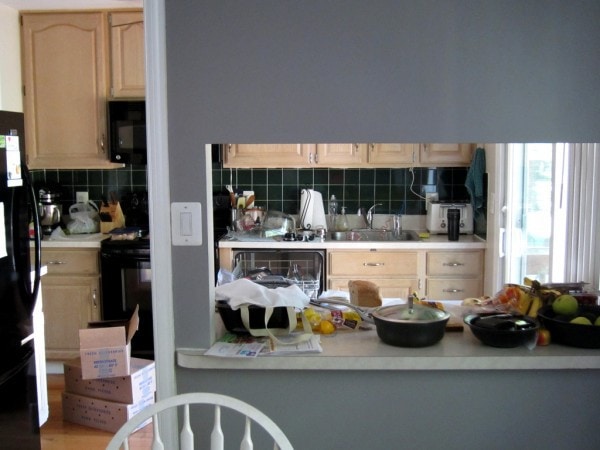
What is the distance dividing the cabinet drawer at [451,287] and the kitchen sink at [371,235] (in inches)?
16.5

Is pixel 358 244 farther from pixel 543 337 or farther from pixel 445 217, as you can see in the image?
pixel 543 337

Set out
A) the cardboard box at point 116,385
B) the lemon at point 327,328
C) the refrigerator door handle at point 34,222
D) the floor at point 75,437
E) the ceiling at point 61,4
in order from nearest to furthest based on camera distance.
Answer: the lemon at point 327,328 → the refrigerator door handle at point 34,222 → the floor at point 75,437 → the cardboard box at point 116,385 → the ceiling at point 61,4

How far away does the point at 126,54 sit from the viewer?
4.11 m

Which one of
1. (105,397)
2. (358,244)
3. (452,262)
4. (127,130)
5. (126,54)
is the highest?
(126,54)

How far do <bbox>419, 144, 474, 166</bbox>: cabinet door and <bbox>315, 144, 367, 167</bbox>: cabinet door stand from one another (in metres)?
0.41

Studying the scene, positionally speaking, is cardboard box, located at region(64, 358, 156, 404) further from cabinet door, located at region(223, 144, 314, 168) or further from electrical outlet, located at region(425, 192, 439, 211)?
electrical outlet, located at region(425, 192, 439, 211)

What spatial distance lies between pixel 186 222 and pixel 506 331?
979mm

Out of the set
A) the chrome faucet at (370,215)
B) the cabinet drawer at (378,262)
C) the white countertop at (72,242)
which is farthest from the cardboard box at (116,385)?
the chrome faucet at (370,215)

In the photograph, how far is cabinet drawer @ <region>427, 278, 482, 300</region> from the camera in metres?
4.04

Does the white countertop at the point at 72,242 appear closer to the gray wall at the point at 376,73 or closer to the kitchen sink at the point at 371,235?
the kitchen sink at the point at 371,235

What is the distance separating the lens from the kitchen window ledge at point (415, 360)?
5.81ft

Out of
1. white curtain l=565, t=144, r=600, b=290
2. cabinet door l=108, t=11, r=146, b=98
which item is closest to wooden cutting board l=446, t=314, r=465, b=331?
white curtain l=565, t=144, r=600, b=290

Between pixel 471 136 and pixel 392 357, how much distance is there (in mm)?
667

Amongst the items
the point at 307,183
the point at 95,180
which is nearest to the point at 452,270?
the point at 307,183
